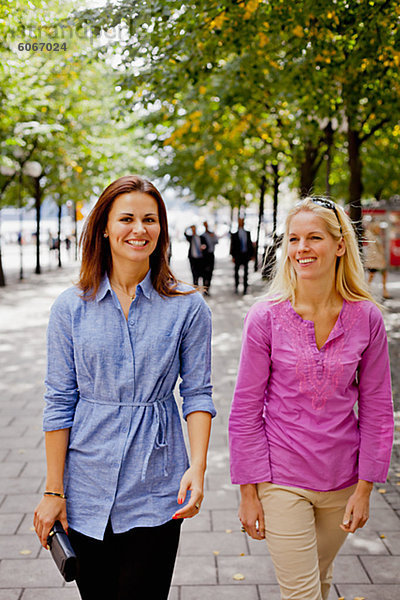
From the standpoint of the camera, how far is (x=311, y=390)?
2521 millimetres

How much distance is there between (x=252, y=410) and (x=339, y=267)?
63 cm

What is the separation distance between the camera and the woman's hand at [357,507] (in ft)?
8.29

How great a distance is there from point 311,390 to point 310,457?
0.23 meters

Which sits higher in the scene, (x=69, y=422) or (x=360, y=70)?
(x=360, y=70)

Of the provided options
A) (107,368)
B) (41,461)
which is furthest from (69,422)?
(41,461)

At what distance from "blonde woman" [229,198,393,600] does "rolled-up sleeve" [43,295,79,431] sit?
0.59 m

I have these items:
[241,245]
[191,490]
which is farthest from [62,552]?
[241,245]

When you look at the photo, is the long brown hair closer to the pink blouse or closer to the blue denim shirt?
the blue denim shirt

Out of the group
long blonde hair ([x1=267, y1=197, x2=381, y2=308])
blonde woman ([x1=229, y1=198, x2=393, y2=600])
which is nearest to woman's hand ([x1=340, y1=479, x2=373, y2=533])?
blonde woman ([x1=229, y1=198, x2=393, y2=600])

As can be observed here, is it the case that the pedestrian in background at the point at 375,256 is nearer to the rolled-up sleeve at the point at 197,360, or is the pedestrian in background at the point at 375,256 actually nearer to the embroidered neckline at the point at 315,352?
the embroidered neckline at the point at 315,352

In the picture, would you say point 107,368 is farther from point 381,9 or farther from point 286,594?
point 381,9

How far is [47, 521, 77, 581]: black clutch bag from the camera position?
2.13m

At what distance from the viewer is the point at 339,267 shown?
2.73 m

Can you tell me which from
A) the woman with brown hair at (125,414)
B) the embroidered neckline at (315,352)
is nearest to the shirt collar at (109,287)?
the woman with brown hair at (125,414)
